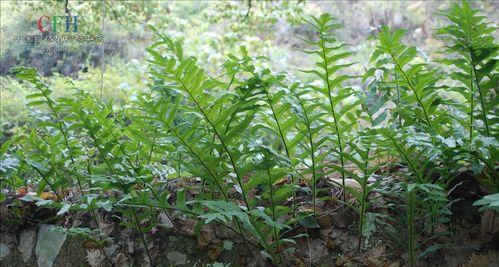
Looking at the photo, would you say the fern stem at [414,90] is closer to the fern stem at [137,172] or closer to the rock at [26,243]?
the fern stem at [137,172]

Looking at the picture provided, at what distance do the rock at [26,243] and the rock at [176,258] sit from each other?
63 cm

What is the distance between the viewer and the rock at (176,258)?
5.28ft

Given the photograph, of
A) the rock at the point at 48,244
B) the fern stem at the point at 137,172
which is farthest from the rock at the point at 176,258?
the rock at the point at 48,244

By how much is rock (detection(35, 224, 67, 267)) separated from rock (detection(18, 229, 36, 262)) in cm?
3

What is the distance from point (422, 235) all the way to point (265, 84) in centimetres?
64

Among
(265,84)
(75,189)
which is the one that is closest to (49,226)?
(75,189)

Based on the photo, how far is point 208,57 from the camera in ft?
16.8

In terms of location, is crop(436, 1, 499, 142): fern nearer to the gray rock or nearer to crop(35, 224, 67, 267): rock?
crop(35, 224, 67, 267): rock

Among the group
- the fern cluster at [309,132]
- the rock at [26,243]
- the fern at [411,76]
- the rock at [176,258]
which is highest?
the fern at [411,76]

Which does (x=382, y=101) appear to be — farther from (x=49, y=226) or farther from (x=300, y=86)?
(x=49, y=226)

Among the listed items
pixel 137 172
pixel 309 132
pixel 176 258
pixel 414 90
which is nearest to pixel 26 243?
pixel 176 258

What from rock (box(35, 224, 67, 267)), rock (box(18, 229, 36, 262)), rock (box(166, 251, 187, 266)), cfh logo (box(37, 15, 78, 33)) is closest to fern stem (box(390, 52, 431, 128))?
rock (box(166, 251, 187, 266))

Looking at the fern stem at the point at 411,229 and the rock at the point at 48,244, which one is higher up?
the fern stem at the point at 411,229

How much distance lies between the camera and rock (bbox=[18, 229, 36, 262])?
1864 mm
